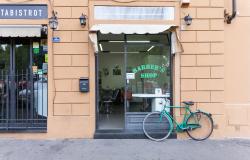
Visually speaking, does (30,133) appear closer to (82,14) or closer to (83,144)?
(83,144)

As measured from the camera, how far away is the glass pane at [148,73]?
8367mm

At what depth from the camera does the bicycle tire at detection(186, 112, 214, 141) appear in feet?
26.3

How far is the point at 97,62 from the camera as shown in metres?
8.12

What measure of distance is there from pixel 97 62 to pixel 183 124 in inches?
105

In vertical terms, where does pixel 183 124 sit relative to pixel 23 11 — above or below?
below

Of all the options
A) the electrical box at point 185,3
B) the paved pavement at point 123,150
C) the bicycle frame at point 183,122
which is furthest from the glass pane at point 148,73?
the paved pavement at point 123,150

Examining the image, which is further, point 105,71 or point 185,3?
point 105,71

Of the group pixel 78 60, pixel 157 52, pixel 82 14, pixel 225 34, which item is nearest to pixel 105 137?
pixel 78 60

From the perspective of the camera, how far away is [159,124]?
8.12m

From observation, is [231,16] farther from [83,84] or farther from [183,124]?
[83,84]

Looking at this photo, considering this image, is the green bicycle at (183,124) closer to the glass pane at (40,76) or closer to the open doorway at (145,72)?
the open doorway at (145,72)

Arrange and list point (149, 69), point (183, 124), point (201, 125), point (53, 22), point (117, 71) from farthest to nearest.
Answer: point (117, 71) → point (149, 69) → point (201, 125) → point (183, 124) → point (53, 22)

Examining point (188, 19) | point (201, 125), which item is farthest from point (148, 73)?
point (201, 125)

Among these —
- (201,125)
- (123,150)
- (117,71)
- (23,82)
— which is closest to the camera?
(123,150)
